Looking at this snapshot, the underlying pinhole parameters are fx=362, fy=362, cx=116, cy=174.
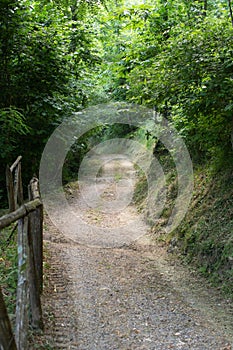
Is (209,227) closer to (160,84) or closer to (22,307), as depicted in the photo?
(160,84)

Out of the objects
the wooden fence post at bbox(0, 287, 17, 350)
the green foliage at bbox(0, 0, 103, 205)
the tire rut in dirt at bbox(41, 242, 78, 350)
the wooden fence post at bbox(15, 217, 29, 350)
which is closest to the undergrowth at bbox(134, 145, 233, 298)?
the tire rut in dirt at bbox(41, 242, 78, 350)

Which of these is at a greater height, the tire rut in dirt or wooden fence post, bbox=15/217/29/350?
wooden fence post, bbox=15/217/29/350

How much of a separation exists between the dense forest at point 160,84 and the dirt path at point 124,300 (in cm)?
80

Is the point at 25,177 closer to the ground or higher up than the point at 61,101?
closer to the ground

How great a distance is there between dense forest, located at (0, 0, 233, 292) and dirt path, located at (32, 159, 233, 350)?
0.80m

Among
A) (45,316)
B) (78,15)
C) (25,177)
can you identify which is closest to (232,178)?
(45,316)

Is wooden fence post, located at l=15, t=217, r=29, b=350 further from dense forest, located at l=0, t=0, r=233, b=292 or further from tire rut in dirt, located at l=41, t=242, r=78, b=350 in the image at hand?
dense forest, located at l=0, t=0, r=233, b=292

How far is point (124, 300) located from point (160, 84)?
3907 mm

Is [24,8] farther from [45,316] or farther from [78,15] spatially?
[45,316]

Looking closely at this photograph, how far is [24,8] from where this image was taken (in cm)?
915

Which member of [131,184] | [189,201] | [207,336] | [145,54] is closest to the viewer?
[207,336]

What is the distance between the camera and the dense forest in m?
6.10

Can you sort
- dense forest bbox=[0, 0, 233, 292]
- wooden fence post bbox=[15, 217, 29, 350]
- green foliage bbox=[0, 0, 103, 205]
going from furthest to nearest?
green foliage bbox=[0, 0, 103, 205], dense forest bbox=[0, 0, 233, 292], wooden fence post bbox=[15, 217, 29, 350]

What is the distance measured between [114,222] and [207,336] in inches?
253
